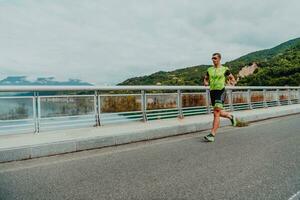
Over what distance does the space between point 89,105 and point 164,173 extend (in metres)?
5.22

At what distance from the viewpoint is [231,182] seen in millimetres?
4711

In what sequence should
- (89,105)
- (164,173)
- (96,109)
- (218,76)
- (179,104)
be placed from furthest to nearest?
(179,104), (96,109), (89,105), (218,76), (164,173)

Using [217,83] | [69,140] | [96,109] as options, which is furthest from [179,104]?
[69,140]

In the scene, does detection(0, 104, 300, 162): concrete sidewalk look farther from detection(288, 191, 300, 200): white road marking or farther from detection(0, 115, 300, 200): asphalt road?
detection(288, 191, 300, 200): white road marking

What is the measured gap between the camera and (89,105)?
10.0 meters

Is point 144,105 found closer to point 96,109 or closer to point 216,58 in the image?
point 96,109

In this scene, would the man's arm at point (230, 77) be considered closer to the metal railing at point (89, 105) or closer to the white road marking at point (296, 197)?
the metal railing at point (89, 105)

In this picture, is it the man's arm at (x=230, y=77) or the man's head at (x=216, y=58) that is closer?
the man's head at (x=216, y=58)

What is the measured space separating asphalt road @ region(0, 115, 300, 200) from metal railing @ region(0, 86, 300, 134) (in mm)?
2270

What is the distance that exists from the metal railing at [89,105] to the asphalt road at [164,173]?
227 cm

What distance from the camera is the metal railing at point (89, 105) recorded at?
8492mm

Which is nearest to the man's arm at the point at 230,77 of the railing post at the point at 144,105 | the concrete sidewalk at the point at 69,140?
the concrete sidewalk at the point at 69,140

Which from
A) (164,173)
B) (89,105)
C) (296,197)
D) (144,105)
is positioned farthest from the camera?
(144,105)

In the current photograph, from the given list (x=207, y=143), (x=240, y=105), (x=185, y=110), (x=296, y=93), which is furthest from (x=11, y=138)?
(x=296, y=93)
